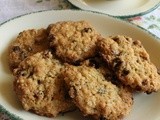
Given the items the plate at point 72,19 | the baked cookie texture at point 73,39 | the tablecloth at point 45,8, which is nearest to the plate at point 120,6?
the tablecloth at point 45,8

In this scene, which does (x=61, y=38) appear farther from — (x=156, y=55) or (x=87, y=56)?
(x=156, y=55)

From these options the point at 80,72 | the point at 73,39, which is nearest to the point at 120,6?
the point at 73,39

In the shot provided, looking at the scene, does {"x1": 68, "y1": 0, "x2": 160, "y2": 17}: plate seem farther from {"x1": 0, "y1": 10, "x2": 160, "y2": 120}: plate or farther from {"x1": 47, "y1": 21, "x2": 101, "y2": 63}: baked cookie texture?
{"x1": 47, "y1": 21, "x2": 101, "y2": 63}: baked cookie texture

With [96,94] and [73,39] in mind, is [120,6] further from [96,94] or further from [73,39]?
[96,94]

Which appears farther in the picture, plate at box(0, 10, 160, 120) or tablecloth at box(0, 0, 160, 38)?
tablecloth at box(0, 0, 160, 38)

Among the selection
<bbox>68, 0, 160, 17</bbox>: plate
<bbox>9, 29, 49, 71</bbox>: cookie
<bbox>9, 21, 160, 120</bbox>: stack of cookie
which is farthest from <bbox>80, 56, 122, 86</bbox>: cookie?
<bbox>68, 0, 160, 17</bbox>: plate
